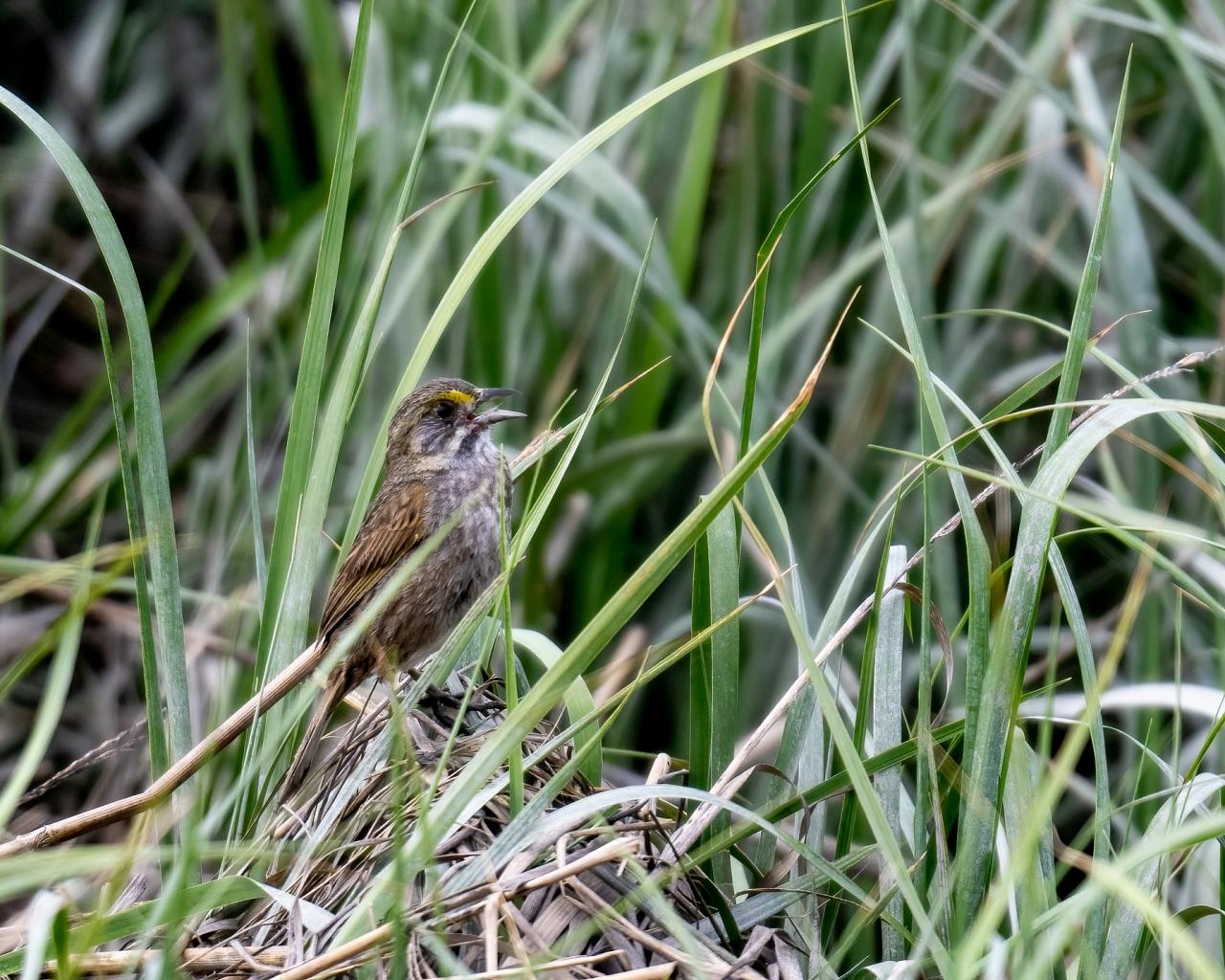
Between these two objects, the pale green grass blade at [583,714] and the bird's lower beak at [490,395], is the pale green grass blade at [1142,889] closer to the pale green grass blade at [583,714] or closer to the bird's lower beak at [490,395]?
the pale green grass blade at [583,714]

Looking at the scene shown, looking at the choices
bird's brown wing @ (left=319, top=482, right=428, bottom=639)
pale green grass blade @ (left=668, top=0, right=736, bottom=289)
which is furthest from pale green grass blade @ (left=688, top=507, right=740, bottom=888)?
pale green grass blade @ (left=668, top=0, right=736, bottom=289)

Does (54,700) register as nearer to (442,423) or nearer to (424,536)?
(424,536)

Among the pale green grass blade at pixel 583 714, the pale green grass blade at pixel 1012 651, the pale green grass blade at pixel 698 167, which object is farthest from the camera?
the pale green grass blade at pixel 698 167

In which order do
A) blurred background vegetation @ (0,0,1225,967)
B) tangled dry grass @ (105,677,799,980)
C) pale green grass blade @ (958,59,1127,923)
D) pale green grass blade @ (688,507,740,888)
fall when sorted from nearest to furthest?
tangled dry grass @ (105,677,799,980), pale green grass blade @ (958,59,1127,923), pale green grass blade @ (688,507,740,888), blurred background vegetation @ (0,0,1225,967)

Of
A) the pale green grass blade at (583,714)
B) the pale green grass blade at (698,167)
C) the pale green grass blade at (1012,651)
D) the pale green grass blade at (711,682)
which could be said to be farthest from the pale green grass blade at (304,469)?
the pale green grass blade at (698,167)

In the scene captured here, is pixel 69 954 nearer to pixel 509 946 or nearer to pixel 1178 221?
pixel 509 946

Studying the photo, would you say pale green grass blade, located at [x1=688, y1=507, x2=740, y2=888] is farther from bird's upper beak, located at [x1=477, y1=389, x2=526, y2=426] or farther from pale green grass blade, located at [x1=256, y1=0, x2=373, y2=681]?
bird's upper beak, located at [x1=477, y1=389, x2=526, y2=426]

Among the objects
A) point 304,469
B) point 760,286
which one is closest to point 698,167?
point 304,469

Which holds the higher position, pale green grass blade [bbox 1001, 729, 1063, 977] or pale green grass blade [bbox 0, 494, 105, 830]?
pale green grass blade [bbox 0, 494, 105, 830]
